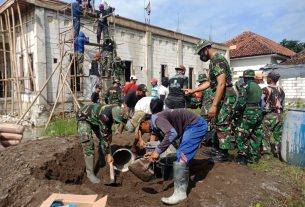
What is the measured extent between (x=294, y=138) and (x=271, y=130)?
0.72 m

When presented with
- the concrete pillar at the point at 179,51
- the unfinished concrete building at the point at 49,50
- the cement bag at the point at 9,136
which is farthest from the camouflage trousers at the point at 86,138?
the concrete pillar at the point at 179,51

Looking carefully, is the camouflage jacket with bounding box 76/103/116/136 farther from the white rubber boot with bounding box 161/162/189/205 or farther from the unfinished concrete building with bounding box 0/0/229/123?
the unfinished concrete building with bounding box 0/0/229/123

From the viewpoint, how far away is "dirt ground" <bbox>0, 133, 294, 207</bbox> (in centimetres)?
320

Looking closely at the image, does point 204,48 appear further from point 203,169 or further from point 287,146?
point 287,146

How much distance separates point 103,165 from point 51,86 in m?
6.12

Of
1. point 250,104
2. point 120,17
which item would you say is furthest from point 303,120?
point 120,17

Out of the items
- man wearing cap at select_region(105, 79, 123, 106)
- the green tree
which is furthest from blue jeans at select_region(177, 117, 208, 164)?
the green tree

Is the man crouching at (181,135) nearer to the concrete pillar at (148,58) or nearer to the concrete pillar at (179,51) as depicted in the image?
the concrete pillar at (148,58)

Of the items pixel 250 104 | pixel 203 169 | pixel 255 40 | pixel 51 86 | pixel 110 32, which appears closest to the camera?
pixel 203 169

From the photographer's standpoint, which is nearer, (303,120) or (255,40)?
(303,120)

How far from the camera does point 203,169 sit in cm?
410

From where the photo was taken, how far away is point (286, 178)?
401 cm

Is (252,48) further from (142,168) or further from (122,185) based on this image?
(142,168)

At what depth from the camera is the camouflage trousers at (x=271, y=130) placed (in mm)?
5191
